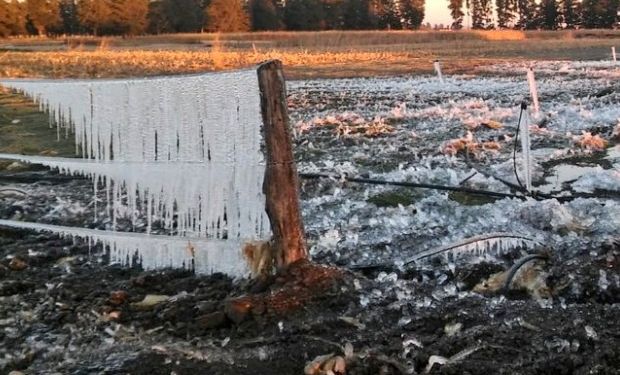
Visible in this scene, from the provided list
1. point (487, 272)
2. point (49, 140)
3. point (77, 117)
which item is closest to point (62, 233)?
point (77, 117)

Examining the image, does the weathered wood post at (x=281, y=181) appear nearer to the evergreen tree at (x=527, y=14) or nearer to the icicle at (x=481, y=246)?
the icicle at (x=481, y=246)

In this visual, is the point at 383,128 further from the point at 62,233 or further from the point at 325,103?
the point at 62,233

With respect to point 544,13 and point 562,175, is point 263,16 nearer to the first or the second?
point 544,13

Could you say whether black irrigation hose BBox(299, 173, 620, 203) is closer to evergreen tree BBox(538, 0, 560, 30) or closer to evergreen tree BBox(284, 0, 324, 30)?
evergreen tree BBox(284, 0, 324, 30)

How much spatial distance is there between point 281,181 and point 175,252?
1318 mm

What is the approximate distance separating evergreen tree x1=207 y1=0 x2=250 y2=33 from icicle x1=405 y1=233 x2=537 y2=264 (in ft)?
253

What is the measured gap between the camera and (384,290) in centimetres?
482

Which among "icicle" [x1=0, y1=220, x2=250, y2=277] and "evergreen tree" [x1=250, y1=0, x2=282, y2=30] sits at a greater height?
"evergreen tree" [x1=250, y1=0, x2=282, y2=30]

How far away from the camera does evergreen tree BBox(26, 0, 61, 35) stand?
72.1 meters

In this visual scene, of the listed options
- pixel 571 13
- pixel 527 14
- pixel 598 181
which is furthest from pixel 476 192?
pixel 527 14

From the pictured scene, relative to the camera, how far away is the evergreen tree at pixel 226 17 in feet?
263

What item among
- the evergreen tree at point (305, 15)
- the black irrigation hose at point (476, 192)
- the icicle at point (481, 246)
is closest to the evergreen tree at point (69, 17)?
the evergreen tree at point (305, 15)

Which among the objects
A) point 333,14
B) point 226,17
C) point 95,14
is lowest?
point 95,14

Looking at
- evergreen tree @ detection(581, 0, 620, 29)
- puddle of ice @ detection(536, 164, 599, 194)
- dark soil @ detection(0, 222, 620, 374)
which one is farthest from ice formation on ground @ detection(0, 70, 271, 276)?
evergreen tree @ detection(581, 0, 620, 29)
